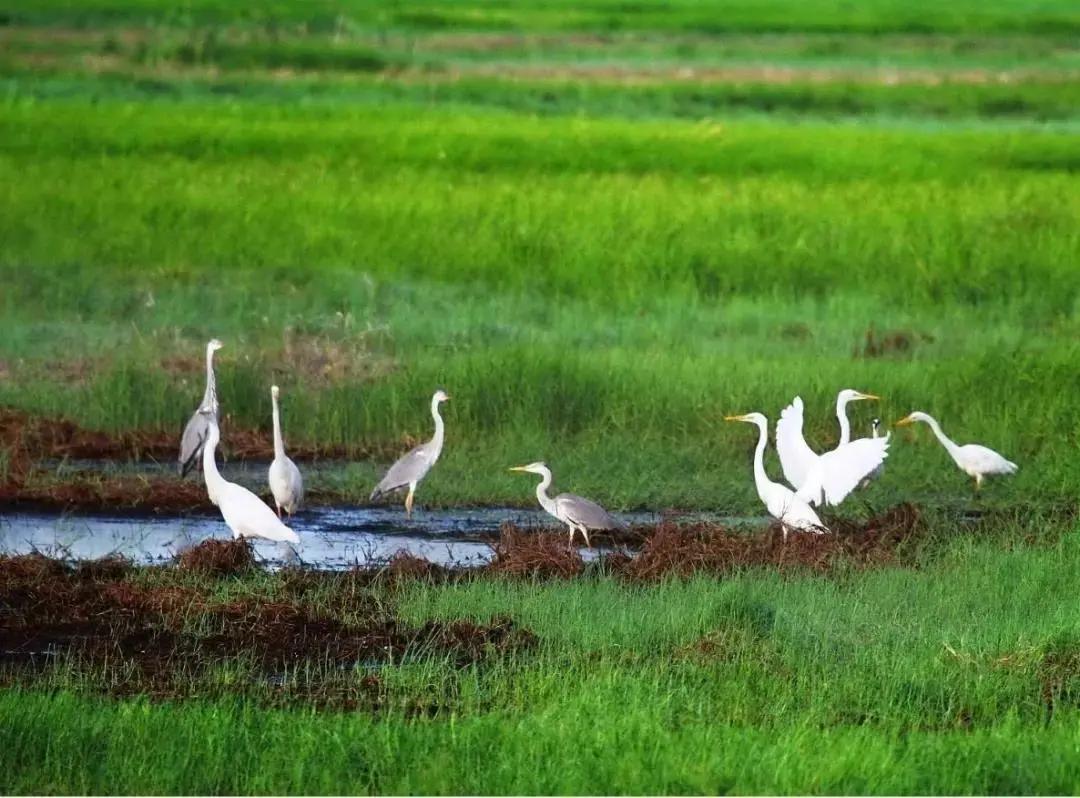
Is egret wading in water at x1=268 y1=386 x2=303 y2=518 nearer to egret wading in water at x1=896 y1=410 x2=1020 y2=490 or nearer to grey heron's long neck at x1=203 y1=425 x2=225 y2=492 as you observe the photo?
grey heron's long neck at x1=203 y1=425 x2=225 y2=492

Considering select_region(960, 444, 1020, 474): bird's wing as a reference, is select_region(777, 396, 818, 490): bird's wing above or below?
above

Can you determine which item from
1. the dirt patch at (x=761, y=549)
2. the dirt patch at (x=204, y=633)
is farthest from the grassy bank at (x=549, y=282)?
the dirt patch at (x=204, y=633)

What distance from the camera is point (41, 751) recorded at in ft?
15.8

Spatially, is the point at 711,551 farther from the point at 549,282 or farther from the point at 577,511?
the point at 549,282

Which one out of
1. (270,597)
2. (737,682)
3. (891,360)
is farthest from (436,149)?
(737,682)

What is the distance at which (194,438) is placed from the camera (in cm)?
759

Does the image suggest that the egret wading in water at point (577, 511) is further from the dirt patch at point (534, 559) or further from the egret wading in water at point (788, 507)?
the egret wading in water at point (788, 507)

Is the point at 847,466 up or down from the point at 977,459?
up

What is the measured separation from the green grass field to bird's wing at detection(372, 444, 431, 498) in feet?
1.94

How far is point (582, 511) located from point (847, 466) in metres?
0.99

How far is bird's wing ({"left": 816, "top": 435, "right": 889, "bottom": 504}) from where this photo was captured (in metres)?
7.18

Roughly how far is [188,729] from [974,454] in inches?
154

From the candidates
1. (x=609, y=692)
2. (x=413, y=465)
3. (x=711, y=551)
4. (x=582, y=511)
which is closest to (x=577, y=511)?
(x=582, y=511)

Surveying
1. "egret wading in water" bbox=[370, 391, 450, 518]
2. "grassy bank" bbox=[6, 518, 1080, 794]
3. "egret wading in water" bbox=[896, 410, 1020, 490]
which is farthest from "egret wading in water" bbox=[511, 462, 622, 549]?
"egret wading in water" bbox=[896, 410, 1020, 490]
